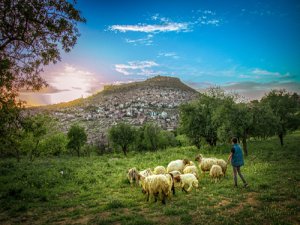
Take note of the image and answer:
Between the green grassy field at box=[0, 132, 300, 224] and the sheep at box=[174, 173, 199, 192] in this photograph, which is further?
the sheep at box=[174, 173, 199, 192]

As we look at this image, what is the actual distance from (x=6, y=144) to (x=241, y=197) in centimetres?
1499

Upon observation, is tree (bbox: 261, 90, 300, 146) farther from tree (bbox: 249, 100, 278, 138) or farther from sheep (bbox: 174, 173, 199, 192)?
sheep (bbox: 174, 173, 199, 192)

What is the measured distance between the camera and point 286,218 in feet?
30.1

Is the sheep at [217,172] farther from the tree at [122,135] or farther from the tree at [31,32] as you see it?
the tree at [122,135]

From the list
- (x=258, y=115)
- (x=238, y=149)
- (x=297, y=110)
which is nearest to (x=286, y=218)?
(x=238, y=149)

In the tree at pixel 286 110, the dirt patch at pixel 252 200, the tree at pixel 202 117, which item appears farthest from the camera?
the tree at pixel 202 117

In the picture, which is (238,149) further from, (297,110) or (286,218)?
A: (297,110)

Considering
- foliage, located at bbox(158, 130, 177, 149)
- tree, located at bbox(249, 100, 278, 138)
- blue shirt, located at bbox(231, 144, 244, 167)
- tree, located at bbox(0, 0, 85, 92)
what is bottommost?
foliage, located at bbox(158, 130, 177, 149)

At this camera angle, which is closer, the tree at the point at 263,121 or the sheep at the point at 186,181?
the sheep at the point at 186,181

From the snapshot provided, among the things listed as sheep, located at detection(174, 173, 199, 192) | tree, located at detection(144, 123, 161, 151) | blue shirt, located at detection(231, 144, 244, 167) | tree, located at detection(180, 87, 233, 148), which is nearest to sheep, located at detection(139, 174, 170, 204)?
sheep, located at detection(174, 173, 199, 192)

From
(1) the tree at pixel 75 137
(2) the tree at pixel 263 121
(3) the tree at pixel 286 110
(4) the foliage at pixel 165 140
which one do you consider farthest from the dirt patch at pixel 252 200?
(4) the foliage at pixel 165 140

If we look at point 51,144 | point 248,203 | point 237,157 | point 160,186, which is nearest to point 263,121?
point 237,157

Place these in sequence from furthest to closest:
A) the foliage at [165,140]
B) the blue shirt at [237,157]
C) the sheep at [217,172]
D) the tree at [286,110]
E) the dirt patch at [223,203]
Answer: the foliage at [165,140] → the tree at [286,110] → the sheep at [217,172] → the blue shirt at [237,157] → the dirt patch at [223,203]

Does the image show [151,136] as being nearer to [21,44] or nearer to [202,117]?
[202,117]
